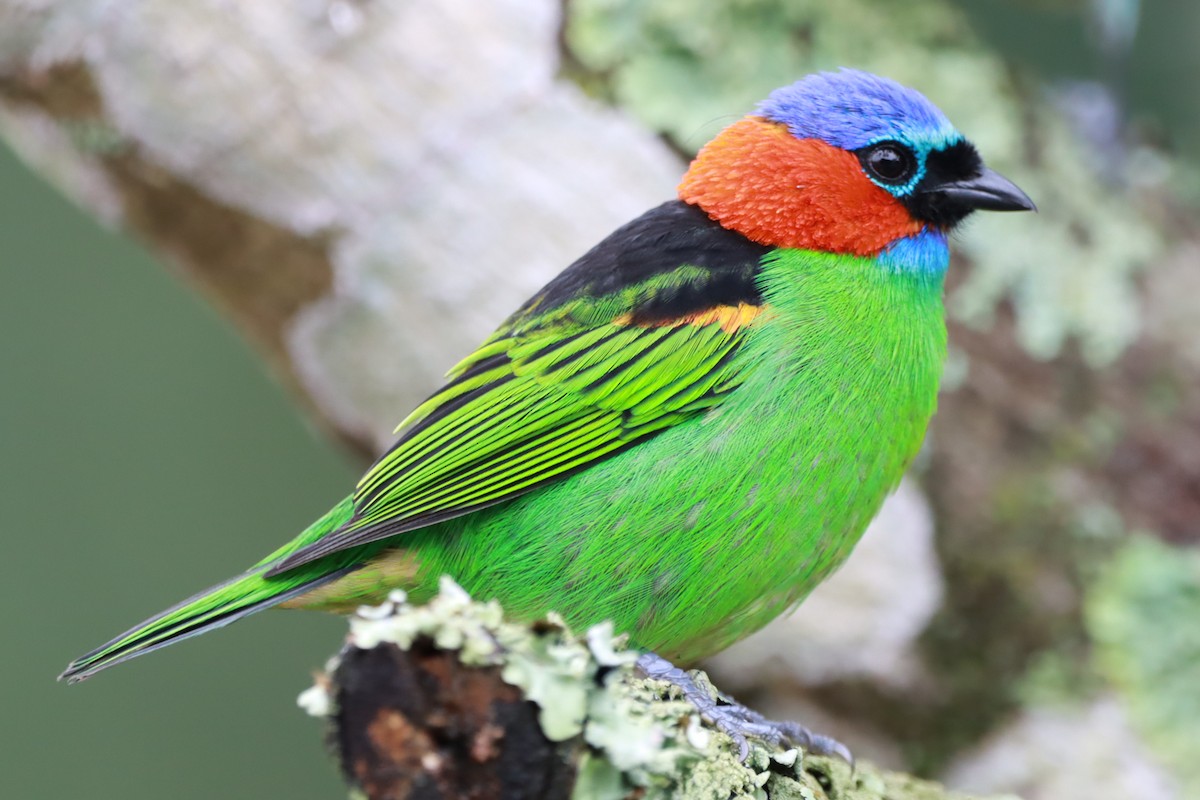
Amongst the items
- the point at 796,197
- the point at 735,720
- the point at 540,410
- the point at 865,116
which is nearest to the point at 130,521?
the point at 540,410

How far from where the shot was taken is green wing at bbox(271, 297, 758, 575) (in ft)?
8.74

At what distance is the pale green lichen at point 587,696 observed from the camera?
1.55 metres

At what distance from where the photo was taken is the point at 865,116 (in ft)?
10.0

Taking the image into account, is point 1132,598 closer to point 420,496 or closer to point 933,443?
point 933,443

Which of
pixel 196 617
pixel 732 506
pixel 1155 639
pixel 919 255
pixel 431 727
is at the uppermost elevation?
pixel 919 255

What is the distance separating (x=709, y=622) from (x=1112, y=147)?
7.44ft

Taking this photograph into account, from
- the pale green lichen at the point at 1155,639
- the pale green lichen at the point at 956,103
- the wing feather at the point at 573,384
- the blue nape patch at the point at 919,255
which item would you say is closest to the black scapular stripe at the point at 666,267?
the wing feather at the point at 573,384

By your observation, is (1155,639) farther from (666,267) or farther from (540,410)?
(540,410)

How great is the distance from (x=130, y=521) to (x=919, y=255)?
16.0 feet

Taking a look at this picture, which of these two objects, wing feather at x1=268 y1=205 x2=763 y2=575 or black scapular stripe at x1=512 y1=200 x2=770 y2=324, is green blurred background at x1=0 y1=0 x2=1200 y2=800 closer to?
wing feather at x1=268 y1=205 x2=763 y2=575

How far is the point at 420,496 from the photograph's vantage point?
105 inches

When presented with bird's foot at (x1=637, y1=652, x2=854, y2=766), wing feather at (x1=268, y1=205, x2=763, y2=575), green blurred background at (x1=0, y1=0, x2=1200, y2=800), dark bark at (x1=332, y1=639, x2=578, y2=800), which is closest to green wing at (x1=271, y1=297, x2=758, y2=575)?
wing feather at (x1=268, y1=205, x2=763, y2=575)

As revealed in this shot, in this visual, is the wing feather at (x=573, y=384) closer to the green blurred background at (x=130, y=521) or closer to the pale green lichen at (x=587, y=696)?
the pale green lichen at (x=587, y=696)

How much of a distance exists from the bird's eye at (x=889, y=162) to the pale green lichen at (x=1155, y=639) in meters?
1.26
